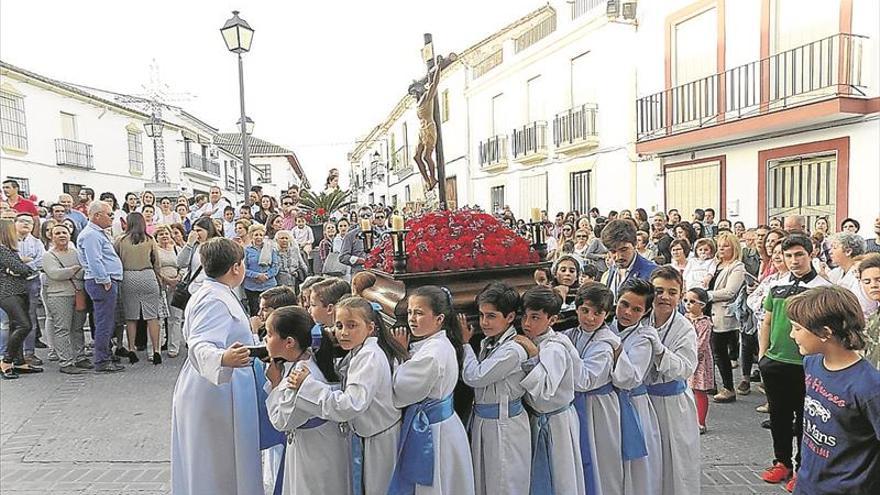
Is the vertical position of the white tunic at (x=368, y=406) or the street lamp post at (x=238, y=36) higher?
the street lamp post at (x=238, y=36)

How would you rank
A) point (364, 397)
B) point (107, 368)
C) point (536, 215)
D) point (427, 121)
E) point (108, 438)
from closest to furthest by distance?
point (364, 397)
point (536, 215)
point (427, 121)
point (108, 438)
point (107, 368)

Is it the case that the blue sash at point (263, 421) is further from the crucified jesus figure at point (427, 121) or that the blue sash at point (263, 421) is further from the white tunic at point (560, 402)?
the crucified jesus figure at point (427, 121)

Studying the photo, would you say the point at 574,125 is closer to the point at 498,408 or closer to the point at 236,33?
the point at 236,33

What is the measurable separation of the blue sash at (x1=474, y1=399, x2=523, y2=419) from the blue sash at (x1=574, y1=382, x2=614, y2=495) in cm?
40

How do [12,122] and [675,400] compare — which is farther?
[12,122]

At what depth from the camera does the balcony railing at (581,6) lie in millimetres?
16656

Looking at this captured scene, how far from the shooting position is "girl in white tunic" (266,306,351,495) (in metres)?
2.90

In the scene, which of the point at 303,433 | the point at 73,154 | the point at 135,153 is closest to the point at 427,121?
the point at 303,433

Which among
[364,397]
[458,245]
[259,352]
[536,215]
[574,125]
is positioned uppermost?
[574,125]

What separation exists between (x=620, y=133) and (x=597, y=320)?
13.3 meters

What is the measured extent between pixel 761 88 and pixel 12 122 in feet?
66.6

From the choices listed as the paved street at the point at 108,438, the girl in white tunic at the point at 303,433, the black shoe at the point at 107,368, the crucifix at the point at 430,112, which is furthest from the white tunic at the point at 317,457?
the black shoe at the point at 107,368

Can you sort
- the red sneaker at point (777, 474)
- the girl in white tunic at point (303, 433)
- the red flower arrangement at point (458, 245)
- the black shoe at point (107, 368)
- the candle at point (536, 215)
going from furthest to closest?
the black shoe at point (107, 368)
the candle at point (536, 215)
the red sneaker at point (777, 474)
the red flower arrangement at point (458, 245)
the girl in white tunic at point (303, 433)

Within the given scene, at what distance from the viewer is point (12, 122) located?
19.2 meters
